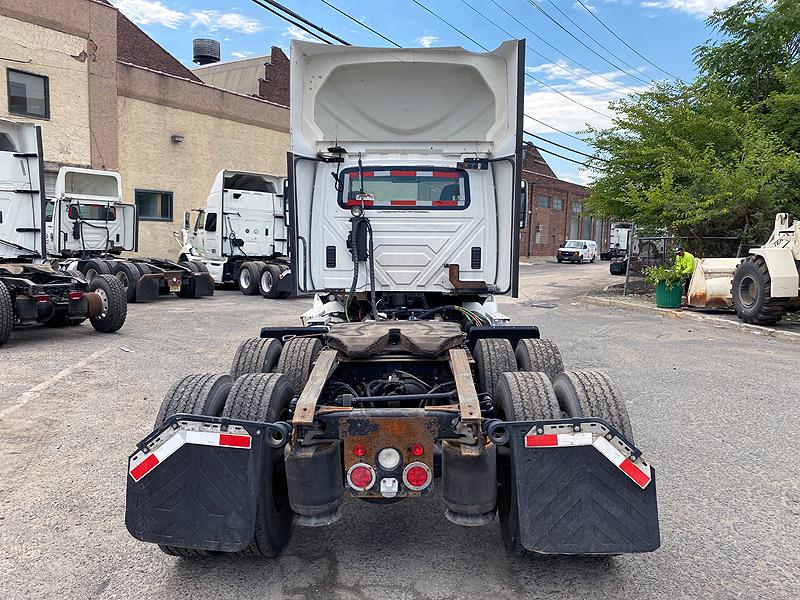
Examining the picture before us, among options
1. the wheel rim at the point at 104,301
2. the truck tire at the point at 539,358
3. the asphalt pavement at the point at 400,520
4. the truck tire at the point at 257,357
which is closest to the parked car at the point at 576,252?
the asphalt pavement at the point at 400,520

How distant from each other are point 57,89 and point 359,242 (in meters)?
18.6

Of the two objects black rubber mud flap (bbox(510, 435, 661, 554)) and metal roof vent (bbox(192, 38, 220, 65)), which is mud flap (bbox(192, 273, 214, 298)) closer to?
black rubber mud flap (bbox(510, 435, 661, 554))

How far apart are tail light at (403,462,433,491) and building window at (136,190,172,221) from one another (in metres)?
22.6

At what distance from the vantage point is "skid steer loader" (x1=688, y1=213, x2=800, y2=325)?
1159 cm

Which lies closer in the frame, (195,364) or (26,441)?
(26,441)

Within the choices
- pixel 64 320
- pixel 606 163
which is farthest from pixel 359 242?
pixel 606 163

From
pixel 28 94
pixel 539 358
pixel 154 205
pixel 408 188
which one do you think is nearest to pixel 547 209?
pixel 154 205

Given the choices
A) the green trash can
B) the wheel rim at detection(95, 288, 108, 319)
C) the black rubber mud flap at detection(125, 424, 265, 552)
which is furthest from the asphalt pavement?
the green trash can

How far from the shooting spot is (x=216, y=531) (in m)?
2.97

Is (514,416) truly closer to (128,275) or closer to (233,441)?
(233,441)

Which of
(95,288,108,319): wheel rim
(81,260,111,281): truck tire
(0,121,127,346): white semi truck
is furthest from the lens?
(81,260,111,281): truck tire

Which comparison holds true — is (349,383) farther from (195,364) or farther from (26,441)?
(195,364)

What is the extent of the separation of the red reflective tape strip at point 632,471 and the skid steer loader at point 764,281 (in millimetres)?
10435

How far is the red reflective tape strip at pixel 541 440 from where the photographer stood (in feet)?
9.54
